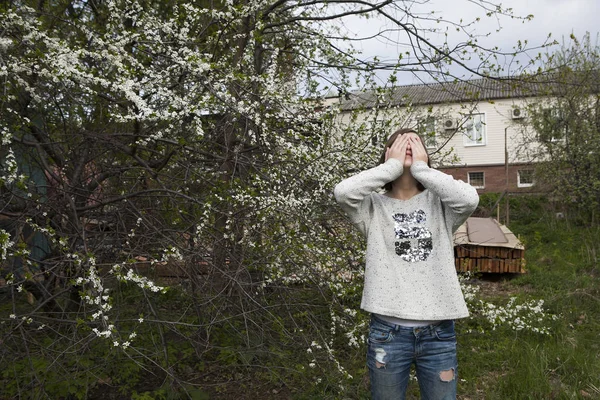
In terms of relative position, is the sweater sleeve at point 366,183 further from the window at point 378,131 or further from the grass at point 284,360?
the window at point 378,131

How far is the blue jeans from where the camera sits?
212cm

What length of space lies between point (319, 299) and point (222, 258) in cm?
89

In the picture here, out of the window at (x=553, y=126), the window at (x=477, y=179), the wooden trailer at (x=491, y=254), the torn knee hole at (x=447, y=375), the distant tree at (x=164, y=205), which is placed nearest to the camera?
the torn knee hole at (x=447, y=375)

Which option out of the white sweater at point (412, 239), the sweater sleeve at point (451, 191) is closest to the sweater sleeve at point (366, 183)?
the white sweater at point (412, 239)

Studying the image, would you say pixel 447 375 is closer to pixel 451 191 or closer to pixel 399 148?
pixel 451 191

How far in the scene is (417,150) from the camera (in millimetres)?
2352

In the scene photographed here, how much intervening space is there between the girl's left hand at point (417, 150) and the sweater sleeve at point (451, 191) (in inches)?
3.0

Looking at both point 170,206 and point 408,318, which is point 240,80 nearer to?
point 170,206

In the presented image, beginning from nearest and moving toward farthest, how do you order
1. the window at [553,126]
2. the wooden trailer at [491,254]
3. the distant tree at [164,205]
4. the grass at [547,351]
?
the distant tree at [164,205] → the grass at [547,351] → the wooden trailer at [491,254] → the window at [553,126]

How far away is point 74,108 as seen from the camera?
430 centimetres

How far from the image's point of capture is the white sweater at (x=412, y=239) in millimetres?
2152

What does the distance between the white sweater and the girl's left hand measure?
0.05m

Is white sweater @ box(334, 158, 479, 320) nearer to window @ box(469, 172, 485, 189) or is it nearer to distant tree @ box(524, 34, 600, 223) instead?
distant tree @ box(524, 34, 600, 223)

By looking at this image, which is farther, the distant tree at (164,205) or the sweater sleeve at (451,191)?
the distant tree at (164,205)
